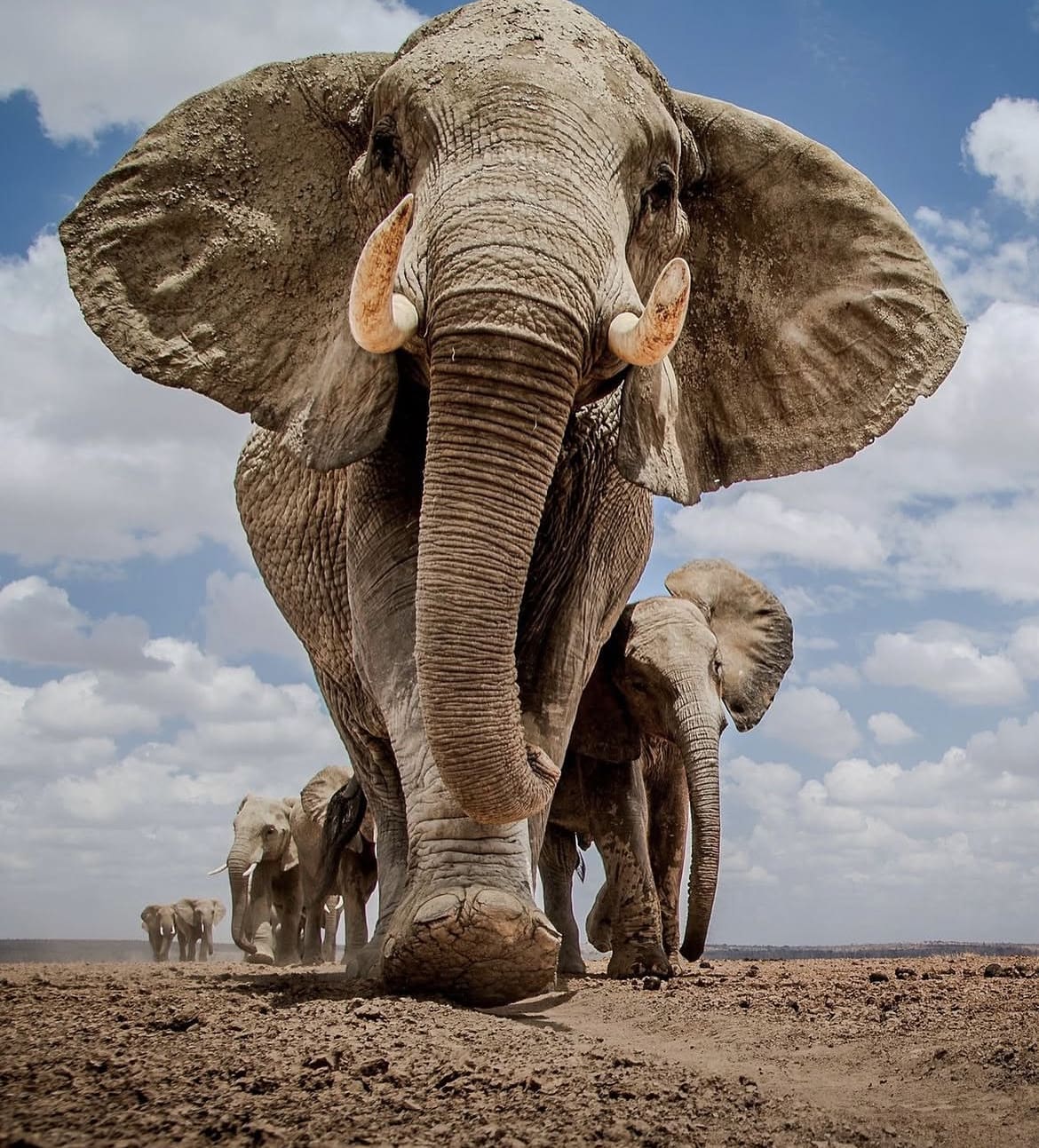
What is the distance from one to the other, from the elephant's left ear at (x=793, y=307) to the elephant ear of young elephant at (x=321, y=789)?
12748 millimetres

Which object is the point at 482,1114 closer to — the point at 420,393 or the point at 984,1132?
the point at 984,1132

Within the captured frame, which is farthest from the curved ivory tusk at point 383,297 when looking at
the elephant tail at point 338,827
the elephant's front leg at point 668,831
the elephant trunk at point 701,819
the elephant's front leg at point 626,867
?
the elephant tail at point 338,827

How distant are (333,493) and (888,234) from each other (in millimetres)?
2934

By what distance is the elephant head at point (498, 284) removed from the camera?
4.83 m

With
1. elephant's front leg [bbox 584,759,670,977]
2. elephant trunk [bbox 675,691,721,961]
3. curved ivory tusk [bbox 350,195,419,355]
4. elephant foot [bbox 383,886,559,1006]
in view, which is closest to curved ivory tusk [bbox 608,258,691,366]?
curved ivory tusk [bbox 350,195,419,355]

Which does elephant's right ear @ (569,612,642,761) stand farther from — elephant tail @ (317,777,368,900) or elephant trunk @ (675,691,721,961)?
elephant tail @ (317,777,368,900)

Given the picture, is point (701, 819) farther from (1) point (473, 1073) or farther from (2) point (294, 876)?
(2) point (294, 876)

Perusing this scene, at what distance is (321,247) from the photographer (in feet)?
20.2

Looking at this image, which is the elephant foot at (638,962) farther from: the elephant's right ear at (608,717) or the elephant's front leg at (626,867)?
the elephant's right ear at (608,717)

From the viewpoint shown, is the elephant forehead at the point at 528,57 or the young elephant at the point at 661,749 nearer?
the elephant forehead at the point at 528,57

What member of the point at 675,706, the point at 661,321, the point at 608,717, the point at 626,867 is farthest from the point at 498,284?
the point at 608,717

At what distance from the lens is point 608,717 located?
9930mm

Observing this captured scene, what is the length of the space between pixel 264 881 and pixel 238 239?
19066 millimetres

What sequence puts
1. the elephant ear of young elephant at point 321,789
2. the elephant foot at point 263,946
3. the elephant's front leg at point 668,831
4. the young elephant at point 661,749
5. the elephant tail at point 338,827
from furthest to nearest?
the elephant foot at point 263,946
the elephant ear of young elephant at point 321,789
the elephant tail at point 338,827
the elephant's front leg at point 668,831
the young elephant at point 661,749
